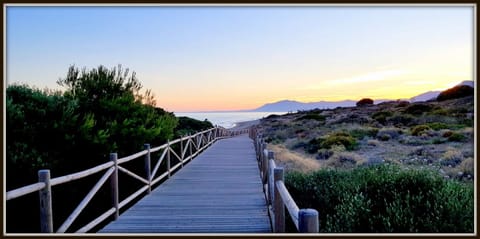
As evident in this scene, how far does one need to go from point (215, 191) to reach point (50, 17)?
3.84m

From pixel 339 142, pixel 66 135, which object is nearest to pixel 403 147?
pixel 339 142

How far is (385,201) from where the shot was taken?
6.17 meters

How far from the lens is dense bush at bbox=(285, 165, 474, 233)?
6055mm

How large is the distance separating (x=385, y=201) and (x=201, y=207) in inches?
100

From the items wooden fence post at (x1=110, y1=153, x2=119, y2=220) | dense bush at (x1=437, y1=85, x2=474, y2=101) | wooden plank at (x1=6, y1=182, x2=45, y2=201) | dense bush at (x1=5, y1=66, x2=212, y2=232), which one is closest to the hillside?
dense bush at (x1=437, y1=85, x2=474, y2=101)

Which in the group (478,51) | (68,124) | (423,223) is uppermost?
(478,51)

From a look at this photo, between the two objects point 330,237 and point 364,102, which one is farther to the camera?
point 364,102

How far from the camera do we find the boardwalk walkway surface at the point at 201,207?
5715 mm

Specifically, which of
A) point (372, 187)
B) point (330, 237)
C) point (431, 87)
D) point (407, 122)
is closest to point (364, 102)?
point (407, 122)

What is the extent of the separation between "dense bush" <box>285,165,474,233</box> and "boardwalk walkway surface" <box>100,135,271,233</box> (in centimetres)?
95

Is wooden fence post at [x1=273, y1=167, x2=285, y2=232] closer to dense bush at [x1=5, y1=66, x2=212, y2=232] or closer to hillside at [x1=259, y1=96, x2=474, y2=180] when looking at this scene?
dense bush at [x1=5, y1=66, x2=212, y2=232]

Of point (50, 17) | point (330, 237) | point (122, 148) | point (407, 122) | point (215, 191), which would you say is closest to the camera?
point (330, 237)

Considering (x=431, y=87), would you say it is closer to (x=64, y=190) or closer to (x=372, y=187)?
(x=372, y=187)

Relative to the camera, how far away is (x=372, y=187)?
24.9 feet
